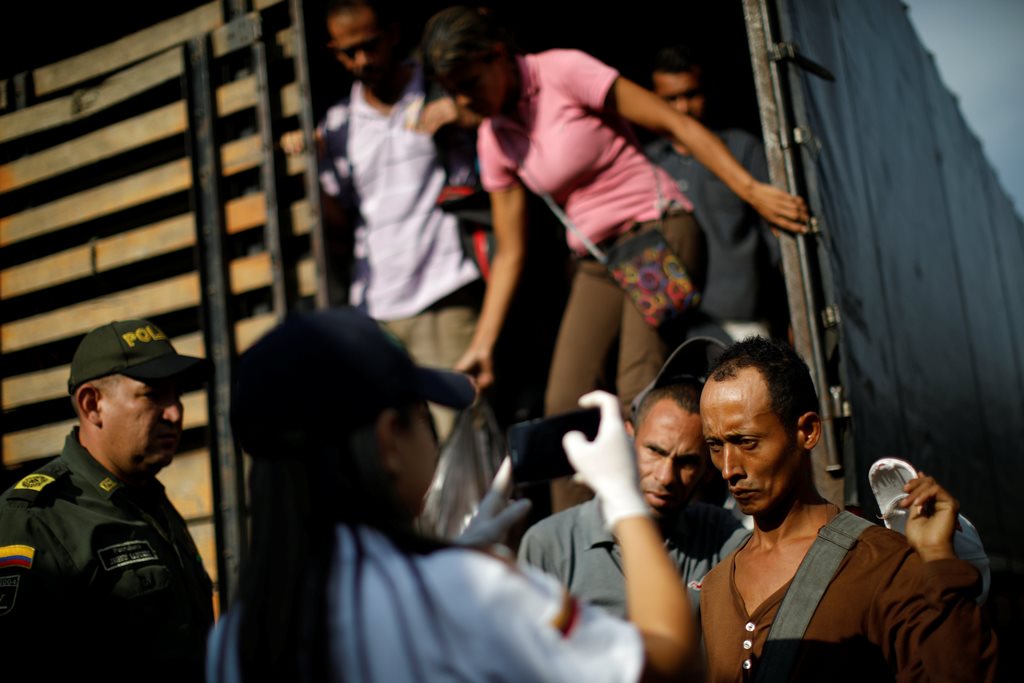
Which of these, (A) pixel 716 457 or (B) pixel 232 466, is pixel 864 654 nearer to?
(A) pixel 716 457

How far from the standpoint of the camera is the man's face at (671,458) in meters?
3.20

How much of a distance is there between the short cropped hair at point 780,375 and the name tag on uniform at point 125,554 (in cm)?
179

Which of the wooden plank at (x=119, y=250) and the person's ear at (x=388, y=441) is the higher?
the wooden plank at (x=119, y=250)

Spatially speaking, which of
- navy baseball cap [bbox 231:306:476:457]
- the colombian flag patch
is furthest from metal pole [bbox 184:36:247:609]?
navy baseball cap [bbox 231:306:476:457]

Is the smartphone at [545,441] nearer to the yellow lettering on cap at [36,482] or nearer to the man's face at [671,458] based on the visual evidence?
the man's face at [671,458]

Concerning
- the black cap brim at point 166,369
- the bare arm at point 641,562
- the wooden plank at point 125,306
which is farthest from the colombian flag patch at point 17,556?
the wooden plank at point 125,306

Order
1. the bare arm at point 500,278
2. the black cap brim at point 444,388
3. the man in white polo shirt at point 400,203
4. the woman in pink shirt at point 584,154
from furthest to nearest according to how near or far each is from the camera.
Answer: the man in white polo shirt at point 400,203
the bare arm at point 500,278
the woman in pink shirt at point 584,154
the black cap brim at point 444,388

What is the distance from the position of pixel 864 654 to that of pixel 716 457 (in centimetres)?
60

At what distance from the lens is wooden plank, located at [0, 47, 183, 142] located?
5570 millimetres

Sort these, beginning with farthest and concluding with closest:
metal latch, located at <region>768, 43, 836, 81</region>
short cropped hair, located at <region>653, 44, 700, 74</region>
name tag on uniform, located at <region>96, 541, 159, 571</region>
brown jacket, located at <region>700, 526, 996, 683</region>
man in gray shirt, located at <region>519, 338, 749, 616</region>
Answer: short cropped hair, located at <region>653, 44, 700, 74</region> → metal latch, located at <region>768, 43, 836, 81</region> → man in gray shirt, located at <region>519, 338, 749, 616</region> → name tag on uniform, located at <region>96, 541, 159, 571</region> → brown jacket, located at <region>700, 526, 996, 683</region>

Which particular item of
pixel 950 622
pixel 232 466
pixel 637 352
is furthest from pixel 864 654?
pixel 232 466

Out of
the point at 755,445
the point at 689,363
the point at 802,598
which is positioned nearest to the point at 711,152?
the point at 689,363

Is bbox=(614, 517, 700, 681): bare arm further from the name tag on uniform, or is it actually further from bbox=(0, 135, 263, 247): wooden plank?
bbox=(0, 135, 263, 247): wooden plank

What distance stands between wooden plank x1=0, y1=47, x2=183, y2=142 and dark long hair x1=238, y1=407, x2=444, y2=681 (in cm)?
448
